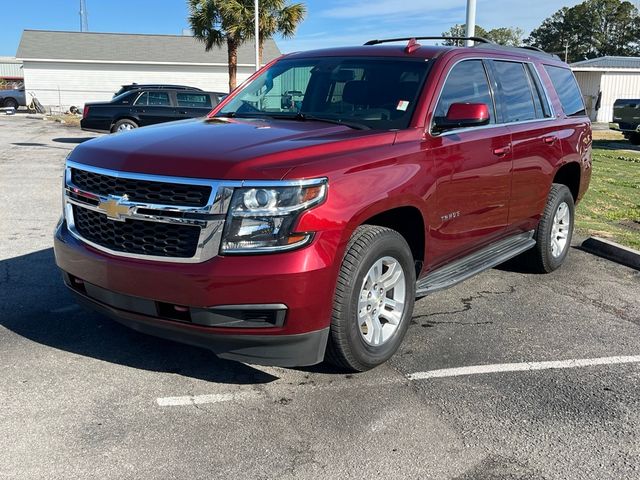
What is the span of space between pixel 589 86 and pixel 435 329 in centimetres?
3812

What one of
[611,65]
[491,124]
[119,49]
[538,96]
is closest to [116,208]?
[491,124]

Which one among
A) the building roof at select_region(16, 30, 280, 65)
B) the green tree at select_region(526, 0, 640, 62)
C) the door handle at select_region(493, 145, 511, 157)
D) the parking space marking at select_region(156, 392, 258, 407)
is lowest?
the parking space marking at select_region(156, 392, 258, 407)

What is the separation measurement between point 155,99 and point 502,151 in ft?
48.5

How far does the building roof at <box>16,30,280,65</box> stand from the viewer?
41.0m

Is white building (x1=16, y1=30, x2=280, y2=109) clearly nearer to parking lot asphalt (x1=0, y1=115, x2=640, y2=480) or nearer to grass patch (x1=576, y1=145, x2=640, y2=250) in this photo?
grass patch (x1=576, y1=145, x2=640, y2=250)

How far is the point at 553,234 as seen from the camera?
20.3ft

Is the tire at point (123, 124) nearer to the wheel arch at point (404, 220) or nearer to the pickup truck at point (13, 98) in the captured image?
the wheel arch at point (404, 220)

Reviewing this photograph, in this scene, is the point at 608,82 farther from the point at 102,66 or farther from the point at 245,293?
the point at 245,293

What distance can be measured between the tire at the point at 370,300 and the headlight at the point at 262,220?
0.44 m

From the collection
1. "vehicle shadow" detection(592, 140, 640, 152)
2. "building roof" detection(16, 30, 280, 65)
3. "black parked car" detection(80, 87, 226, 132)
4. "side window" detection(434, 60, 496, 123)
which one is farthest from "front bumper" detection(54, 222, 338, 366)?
"building roof" detection(16, 30, 280, 65)

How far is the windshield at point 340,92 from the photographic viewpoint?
14.3ft

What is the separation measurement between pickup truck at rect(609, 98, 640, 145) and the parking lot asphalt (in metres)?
18.1

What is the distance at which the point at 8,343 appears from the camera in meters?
4.18

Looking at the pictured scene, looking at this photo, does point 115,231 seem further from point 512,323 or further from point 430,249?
point 512,323
